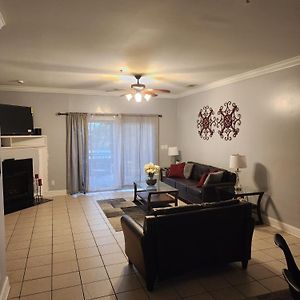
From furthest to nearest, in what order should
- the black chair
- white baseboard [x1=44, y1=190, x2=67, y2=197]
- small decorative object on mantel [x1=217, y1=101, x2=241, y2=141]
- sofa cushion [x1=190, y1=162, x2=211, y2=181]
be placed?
white baseboard [x1=44, y1=190, x2=67, y2=197]
sofa cushion [x1=190, y1=162, x2=211, y2=181]
small decorative object on mantel [x1=217, y1=101, x2=241, y2=141]
the black chair

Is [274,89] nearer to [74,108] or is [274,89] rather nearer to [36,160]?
[74,108]

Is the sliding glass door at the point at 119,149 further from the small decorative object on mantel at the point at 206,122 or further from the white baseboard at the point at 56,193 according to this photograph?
the small decorative object on mantel at the point at 206,122

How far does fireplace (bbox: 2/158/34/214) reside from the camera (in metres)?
5.54

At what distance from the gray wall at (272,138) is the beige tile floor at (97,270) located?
596 millimetres

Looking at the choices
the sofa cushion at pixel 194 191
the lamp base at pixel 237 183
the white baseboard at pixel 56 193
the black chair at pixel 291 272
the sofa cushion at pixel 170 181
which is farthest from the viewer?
the white baseboard at pixel 56 193

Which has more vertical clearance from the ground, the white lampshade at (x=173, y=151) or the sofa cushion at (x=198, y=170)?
the white lampshade at (x=173, y=151)

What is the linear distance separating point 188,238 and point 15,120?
4815mm

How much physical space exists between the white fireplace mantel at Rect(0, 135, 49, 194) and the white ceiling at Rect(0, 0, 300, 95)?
4.93 feet

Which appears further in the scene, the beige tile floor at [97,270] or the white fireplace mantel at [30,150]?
the white fireplace mantel at [30,150]

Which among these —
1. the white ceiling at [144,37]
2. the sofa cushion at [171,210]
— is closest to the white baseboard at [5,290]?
the sofa cushion at [171,210]

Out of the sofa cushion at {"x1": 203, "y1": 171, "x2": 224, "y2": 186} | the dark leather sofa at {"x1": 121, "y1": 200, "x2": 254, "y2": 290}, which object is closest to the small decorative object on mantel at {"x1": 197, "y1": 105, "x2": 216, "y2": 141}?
the sofa cushion at {"x1": 203, "y1": 171, "x2": 224, "y2": 186}

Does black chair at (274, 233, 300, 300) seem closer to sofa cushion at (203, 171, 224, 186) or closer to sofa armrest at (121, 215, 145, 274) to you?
sofa armrest at (121, 215, 145, 274)

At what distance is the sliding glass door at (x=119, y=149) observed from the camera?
7.29 metres

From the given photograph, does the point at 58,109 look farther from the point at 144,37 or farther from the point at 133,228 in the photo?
the point at 133,228
